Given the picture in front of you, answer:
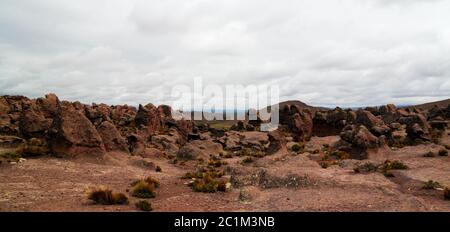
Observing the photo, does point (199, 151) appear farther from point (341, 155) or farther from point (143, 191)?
point (143, 191)

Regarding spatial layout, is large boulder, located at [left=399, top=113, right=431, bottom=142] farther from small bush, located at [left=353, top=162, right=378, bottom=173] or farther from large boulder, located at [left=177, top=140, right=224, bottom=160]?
large boulder, located at [left=177, top=140, right=224, bottom=160]

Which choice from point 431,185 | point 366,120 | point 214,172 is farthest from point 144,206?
point 366,120

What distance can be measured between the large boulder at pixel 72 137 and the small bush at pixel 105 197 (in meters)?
11.7

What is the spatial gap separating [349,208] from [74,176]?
16007mm

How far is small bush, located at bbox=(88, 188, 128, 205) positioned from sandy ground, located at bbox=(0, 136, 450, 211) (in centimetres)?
33

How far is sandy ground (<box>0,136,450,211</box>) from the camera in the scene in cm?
1739

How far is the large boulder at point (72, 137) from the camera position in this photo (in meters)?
27.8

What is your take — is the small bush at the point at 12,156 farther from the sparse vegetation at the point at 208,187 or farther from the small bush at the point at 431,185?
the small bush at the point at 431,185

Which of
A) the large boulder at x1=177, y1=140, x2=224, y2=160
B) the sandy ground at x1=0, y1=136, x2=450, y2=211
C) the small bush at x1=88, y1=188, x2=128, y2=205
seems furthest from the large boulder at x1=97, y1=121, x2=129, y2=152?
the small bush at x1=88, y1=188, x2=128, y2=205

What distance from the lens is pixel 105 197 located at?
17078 millimetres

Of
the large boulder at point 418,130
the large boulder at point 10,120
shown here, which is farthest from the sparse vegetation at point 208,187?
the large boulder at point 10,120

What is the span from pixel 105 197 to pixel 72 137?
12681 mm
